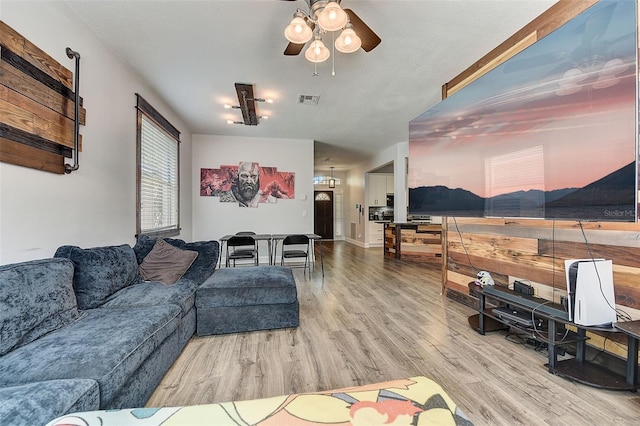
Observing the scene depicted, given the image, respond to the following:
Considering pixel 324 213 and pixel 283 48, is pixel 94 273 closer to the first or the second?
pixel 283 48

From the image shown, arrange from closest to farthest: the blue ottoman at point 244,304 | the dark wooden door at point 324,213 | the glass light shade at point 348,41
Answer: the glass light shade at point 348,41 < the blue ottoman at point 244,304 < the dark wooden door at point 324,213

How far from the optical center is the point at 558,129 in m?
1.66

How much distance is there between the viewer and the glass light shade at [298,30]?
174cm

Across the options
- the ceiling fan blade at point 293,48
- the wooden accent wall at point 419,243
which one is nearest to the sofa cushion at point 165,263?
the ceiling fan blade at point 293,48

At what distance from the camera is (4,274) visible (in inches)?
53.4

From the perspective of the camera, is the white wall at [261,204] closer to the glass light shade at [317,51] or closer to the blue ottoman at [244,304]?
the blue ottoman at [244,304]

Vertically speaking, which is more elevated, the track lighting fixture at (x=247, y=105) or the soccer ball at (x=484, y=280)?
the track lighting fixture at (x=247, y=105)

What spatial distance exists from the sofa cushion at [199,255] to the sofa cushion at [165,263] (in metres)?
0.07

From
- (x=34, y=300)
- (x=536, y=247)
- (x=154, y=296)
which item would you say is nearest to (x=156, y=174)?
(x=154, y=296)

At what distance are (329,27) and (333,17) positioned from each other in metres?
0.07

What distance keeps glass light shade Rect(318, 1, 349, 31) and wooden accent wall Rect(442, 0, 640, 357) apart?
1.84 meters

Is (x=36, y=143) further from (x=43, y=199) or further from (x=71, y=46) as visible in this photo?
(x=71, y=46)

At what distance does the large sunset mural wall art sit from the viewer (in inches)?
53.7

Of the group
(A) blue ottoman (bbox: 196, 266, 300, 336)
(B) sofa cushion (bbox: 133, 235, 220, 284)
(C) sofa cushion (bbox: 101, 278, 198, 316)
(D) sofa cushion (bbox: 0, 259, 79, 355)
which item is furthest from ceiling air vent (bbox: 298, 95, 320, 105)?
(D) sofa cushion (bbox: 0, 259, 79, 355)
